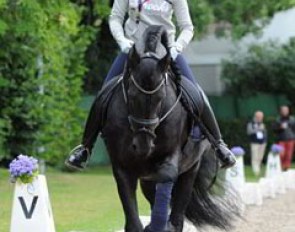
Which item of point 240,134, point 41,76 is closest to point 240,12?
point 240,134

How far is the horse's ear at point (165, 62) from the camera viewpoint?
7759mm

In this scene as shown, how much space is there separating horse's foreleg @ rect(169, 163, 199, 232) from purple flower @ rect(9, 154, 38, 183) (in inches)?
56.8

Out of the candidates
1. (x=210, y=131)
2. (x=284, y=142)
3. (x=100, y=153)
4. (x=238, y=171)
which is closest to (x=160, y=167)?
(x=210, y=131)

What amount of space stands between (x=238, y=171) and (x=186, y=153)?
29.6 ft

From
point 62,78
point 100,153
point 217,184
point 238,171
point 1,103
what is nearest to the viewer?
point 217,184

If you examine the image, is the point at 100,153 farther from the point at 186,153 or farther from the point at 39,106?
the point at 186,153

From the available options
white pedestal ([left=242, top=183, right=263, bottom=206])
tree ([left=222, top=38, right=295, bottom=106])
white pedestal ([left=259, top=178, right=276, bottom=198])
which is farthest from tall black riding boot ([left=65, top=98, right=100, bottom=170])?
tree ([left=222, top=38, right=295, bottom=106])

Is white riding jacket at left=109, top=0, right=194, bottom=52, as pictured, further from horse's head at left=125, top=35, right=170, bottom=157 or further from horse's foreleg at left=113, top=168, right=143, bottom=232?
horse's foreleg at left=113, top=168, right=143, bottom=232

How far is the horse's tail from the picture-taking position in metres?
10.2

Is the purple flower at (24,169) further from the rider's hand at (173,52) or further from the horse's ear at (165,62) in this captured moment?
the horse's ear at (165,62)

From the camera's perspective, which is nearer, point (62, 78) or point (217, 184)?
point (217, 184)

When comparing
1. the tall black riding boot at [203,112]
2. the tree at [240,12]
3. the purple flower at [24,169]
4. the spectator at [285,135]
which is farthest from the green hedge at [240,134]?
the purple flower at [24,169]

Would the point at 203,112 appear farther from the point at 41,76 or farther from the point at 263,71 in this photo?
the point at 263,71

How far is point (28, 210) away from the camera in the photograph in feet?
30.0
